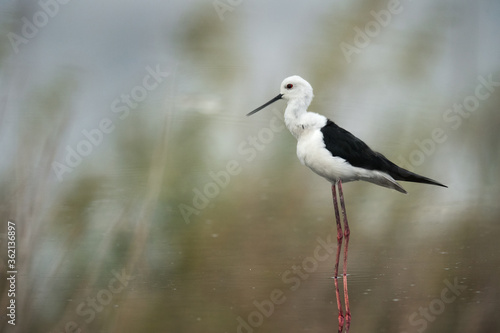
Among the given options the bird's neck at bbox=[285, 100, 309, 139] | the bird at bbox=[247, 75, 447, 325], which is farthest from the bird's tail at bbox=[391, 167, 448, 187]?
the bird's neck at bbox=[285, 100, 309, 139]

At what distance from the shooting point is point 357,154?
3.13 meters

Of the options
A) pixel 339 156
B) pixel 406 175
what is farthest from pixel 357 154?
pixel 406 175

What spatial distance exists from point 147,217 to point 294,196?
744 mm

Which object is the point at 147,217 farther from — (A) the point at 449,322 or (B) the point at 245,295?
(A) the point at 449,322

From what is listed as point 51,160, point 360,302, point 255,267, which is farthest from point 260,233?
point 51,160

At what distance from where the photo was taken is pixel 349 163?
3.14 m

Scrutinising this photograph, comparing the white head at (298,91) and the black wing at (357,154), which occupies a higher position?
the white head at (298,91)

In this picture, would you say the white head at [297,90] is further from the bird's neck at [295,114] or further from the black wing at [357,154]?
the black wing at [357,154]

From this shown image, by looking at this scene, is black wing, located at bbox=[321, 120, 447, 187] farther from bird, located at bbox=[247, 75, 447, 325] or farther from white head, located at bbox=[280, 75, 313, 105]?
white head, located at bbox=[280, 75, 313, 105]

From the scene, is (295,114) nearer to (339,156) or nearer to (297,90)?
(297,90)

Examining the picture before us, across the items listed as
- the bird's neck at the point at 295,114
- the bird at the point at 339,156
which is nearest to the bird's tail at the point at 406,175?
the bird at the point at 339,156

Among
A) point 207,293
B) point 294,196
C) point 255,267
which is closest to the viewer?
point 207,293

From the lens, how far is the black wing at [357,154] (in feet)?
10.3

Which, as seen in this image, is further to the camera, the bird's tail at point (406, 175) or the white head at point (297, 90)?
the white head at point (297, 90)
